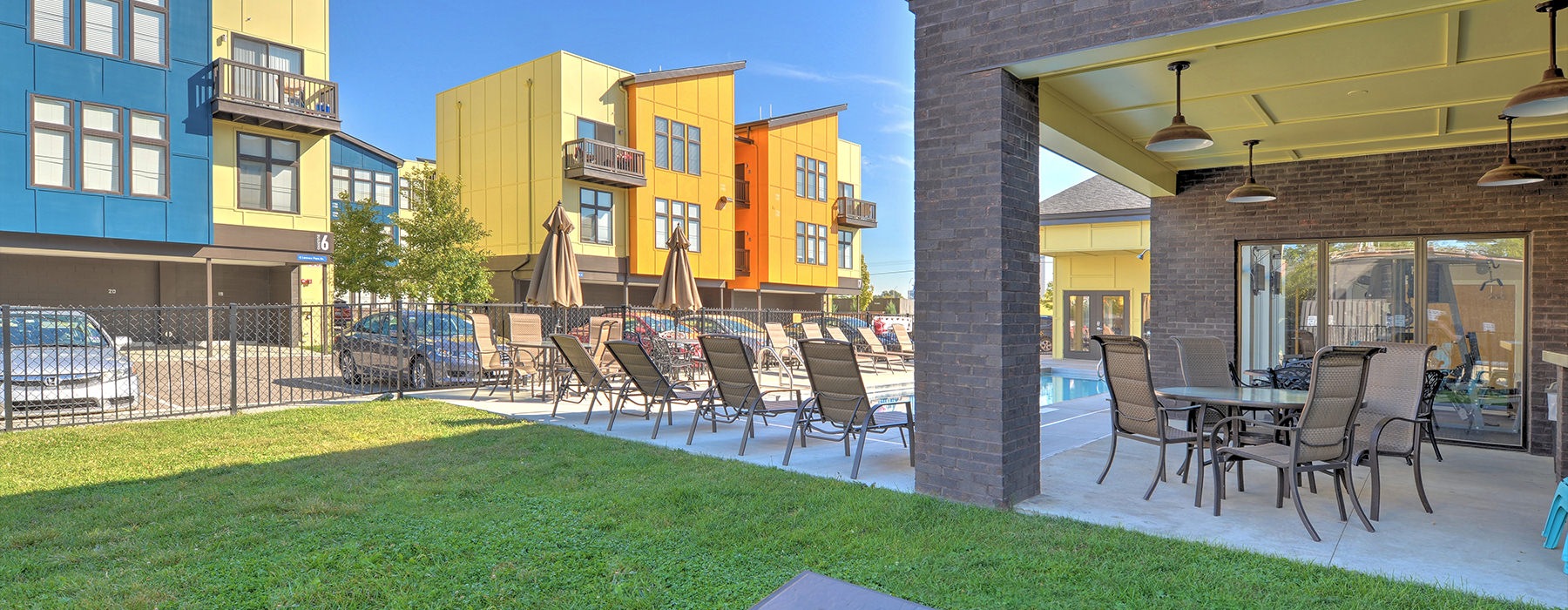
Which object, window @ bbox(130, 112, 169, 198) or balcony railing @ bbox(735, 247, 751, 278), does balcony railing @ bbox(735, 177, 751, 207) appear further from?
window @ bbox(130, 112, 169, 198)

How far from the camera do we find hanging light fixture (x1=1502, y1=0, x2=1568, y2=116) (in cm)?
416

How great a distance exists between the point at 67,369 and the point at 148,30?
11.7 metres

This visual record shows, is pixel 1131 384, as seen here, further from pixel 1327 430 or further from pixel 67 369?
pixel 67 369

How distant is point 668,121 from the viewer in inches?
960

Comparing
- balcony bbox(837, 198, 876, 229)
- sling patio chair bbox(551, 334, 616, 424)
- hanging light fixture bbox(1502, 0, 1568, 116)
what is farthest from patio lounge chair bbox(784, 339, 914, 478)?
balcony bbox(837, 198, 876, 229)

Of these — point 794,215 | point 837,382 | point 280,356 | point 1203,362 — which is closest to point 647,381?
point 837,382

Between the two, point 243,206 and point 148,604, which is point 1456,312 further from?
point 243,206

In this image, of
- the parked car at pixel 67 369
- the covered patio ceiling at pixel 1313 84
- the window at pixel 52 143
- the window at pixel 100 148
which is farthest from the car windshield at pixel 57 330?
the covered patio ceiling at pixel 1313 84

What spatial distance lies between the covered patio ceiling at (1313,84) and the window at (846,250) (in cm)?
2361

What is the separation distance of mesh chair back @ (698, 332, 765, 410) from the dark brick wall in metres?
5.34

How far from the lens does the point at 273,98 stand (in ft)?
59.7

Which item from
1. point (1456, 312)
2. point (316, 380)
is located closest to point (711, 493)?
point (1456, 312)

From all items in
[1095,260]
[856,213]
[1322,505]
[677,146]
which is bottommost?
[1322,505]

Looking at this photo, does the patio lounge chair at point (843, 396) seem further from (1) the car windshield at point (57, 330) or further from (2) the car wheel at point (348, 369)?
(2) the car wheel at point (348, 369)
